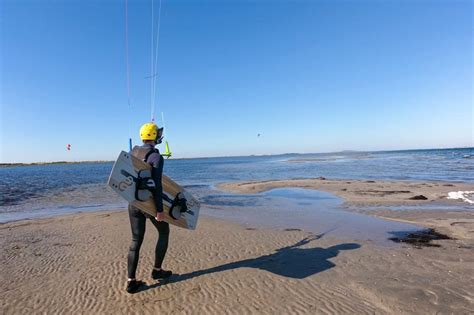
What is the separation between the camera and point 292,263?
6.89 meters

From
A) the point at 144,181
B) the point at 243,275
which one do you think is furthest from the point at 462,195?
the point at 144,181

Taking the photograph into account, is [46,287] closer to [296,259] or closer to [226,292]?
[226,292]

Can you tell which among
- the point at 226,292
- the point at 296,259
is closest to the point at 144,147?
the point at 226,292

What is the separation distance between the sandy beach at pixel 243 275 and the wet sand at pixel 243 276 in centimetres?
2

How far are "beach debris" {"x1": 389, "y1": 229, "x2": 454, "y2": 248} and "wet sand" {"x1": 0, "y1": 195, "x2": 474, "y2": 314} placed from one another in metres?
0.35

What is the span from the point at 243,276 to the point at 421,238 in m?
5.84

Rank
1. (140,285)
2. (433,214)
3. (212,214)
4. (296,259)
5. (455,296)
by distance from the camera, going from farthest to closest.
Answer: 1. (212,214)
2. (433,214)
3. (296,259)
4. (140,285)
5. (455,296)

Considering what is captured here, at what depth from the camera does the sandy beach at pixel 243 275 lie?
4.93 m

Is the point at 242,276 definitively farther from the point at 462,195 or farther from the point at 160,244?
the point at 462,195

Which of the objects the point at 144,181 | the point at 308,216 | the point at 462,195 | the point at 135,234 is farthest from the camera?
the point at 462,195

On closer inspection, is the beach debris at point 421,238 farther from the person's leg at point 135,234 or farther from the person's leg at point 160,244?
the person's leg at point 135,234

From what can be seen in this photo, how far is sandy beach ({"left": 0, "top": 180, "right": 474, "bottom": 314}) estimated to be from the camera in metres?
4.93

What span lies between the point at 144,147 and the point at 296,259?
14.0 ft

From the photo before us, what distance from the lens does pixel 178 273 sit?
631 cm
